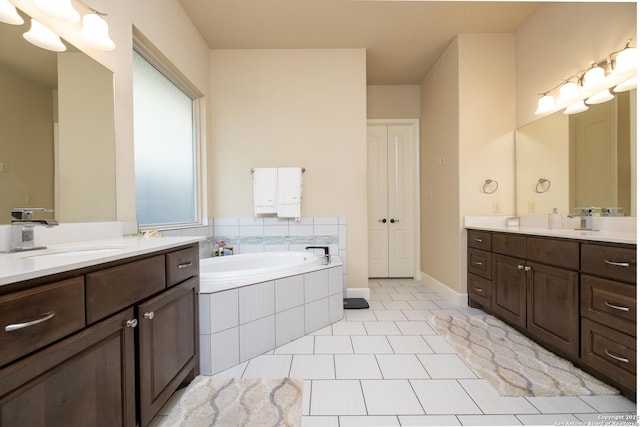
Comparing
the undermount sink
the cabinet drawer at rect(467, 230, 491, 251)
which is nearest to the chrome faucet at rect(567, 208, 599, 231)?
the cabinet drawer at rect(467, 230, 491, 251)

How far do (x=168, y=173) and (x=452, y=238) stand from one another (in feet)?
9.29

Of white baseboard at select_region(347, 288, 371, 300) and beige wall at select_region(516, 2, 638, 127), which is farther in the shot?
white baseboard at select_region(347, 288, 371, 300)

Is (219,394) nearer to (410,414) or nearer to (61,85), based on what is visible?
(410,414)

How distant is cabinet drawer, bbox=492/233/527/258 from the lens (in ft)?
6.47

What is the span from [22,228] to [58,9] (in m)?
0.93

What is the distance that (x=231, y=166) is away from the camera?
298 centimetres

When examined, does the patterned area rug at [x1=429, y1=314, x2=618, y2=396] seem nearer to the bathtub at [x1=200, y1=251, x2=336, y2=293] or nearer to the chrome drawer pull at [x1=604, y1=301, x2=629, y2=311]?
the chrome drawer pull at [x1=604, y1=301, x2=629, y2=311]

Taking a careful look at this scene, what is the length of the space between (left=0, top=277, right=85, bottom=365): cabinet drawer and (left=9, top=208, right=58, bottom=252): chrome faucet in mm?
525

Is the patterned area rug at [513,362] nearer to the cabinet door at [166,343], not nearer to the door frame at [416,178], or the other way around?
the door frame at [416,178]

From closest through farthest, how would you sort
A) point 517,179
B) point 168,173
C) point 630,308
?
point 630,308 < point 168,173 < point 517,179

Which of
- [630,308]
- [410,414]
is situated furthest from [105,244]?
[630,308]

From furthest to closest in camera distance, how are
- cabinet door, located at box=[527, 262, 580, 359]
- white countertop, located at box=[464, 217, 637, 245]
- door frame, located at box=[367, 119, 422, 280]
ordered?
door frame, located at box=[367, 119, 422, 280], cabinet door, located at box=[527, 262, 580, 359], white countertop, located at box=[464, 217, 637, 245]

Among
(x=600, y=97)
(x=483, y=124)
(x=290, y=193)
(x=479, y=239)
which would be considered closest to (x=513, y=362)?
(x=479, y=239)

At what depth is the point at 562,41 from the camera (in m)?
2.18
